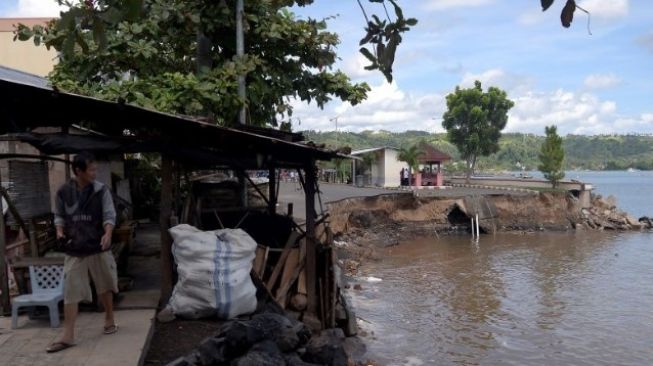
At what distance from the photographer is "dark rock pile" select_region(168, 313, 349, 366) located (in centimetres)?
536

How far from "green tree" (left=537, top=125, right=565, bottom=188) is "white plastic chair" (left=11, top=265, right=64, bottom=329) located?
143 ft

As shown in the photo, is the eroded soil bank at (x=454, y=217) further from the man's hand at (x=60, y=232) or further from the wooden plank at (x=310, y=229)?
the man's hand at (x=60, y=232)

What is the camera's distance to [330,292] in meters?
8.81

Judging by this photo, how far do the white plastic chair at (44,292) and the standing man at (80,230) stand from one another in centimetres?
82

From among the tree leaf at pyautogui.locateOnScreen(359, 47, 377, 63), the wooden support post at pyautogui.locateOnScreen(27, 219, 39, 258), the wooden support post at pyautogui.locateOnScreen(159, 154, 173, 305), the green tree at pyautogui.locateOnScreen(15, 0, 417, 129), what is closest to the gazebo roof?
the green tree at pyautogui.locateOnScreen(15, 0, 417, 129)

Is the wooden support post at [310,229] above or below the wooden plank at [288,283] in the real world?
above

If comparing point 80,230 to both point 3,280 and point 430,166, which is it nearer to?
point 3,280

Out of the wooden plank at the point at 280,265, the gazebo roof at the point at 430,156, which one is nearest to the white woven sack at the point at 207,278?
the wooden plank at the point at 280,265

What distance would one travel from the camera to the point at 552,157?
45688mm

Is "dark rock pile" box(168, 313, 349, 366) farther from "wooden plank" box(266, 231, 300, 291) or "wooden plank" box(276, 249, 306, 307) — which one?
"wooden plank" box(266, 231, 300, 291)

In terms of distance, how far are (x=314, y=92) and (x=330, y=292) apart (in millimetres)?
5333

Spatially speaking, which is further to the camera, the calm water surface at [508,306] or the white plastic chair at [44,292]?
the calm water surface at [508,306]

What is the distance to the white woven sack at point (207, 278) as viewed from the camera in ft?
22.8

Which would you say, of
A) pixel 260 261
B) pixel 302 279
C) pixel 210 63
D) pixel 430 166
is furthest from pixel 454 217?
pixel 260 261
